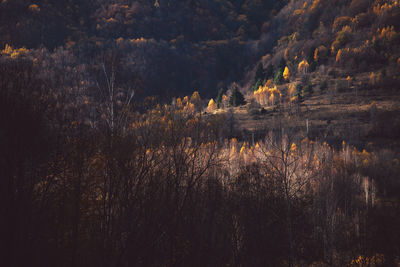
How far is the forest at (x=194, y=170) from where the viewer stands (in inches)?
334

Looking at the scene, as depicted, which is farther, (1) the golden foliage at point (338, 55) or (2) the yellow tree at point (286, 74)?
(1) the golden foliage at point (338, 55)

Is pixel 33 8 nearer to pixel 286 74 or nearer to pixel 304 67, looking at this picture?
pixel 286 74

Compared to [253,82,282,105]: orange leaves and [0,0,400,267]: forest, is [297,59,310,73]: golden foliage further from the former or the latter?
[253,82,282,105]: orange leaves

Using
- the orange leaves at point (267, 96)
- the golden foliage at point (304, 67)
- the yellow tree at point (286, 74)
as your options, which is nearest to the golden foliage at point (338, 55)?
the golden foliage at point (304, 67)

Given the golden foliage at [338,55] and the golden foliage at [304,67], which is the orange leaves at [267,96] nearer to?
the golden foliage at [304,67]

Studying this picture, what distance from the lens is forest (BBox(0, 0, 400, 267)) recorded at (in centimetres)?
848

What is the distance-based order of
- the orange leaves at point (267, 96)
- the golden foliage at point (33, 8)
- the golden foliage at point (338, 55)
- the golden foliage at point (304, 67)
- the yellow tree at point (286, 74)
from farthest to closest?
1. the golden foliage at point (33, 8)
2. the golden foliage at point (304, 67)
3. the golden foliage at point (338, 55)
4. the yellow tree at point (286, 74)
5. the orange leaves at point (267, 96)

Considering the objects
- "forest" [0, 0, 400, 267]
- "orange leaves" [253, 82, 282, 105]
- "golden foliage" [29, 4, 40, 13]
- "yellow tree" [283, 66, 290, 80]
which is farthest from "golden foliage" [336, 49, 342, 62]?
"golden foliage" [29, 4, 40, 13]

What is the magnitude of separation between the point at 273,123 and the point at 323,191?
41491mm

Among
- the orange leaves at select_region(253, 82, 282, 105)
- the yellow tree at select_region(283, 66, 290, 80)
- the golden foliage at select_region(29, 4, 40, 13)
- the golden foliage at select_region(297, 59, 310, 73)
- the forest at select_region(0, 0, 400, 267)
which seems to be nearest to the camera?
the forest at select_region(0, 0, 400, 267)

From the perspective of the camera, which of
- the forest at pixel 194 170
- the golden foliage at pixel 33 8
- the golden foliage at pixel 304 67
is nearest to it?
the forest at pixel 194 170

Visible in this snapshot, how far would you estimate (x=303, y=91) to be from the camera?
10194 centimetres

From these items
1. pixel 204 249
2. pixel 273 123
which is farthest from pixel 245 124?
pixel 204 249

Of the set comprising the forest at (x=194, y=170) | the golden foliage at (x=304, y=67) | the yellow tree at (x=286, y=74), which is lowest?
the forest at (x=194, y=170)
